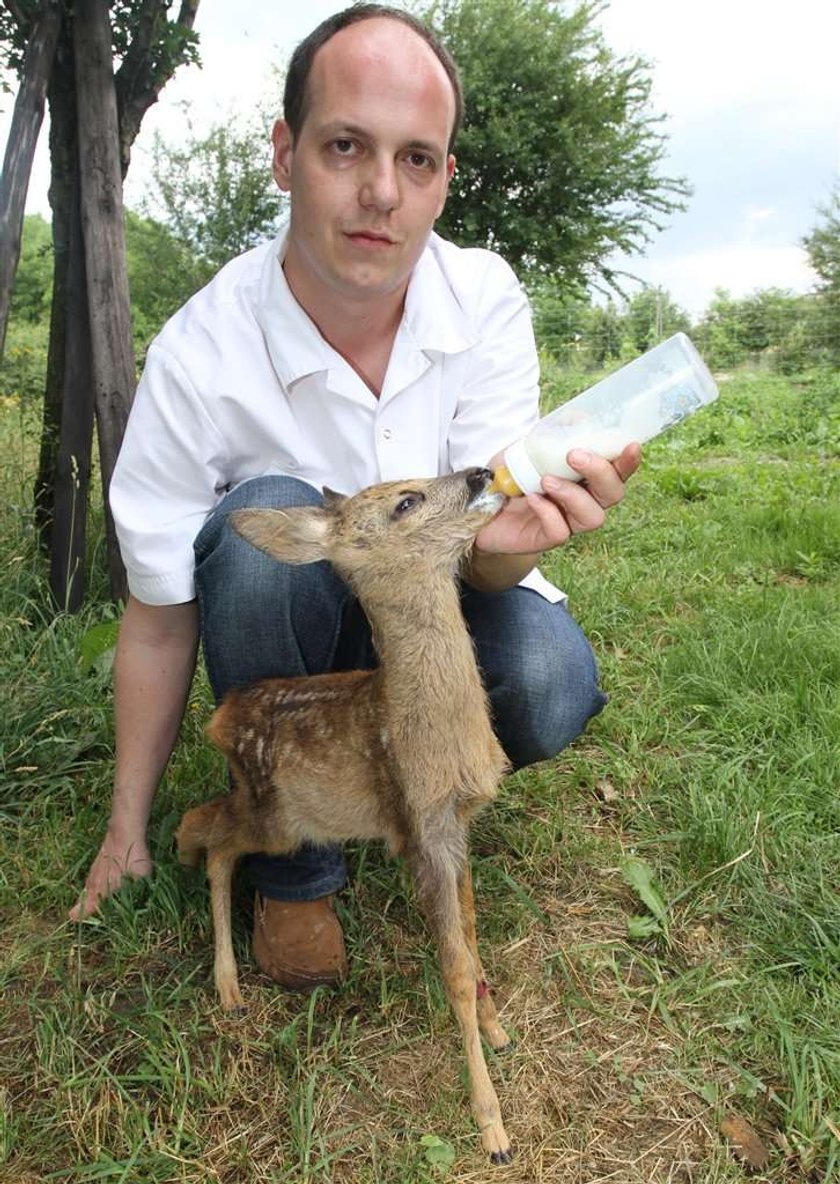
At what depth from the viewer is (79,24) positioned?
11.0 feet

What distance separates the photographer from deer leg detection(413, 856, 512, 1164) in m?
1.92

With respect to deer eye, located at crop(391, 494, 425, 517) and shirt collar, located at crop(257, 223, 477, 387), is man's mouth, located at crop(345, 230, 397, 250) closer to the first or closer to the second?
shirt collar, located at crop(257, 223, 477, 387)

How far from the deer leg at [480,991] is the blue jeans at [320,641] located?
336 mm

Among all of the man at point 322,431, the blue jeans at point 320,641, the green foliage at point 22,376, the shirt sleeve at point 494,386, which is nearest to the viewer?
the man at point 322,431

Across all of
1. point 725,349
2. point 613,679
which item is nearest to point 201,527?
point 613,679

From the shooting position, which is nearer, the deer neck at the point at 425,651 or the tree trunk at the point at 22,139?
the deer neck at the point at 425,651

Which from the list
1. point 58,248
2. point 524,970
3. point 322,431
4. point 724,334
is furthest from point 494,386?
point 724,334

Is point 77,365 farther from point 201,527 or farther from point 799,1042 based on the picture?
point 799,1042

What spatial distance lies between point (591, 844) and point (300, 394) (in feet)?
4.30

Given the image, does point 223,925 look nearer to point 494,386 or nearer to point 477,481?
point 477,481

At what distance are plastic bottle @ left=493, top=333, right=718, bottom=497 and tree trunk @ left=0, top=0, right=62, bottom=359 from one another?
1.91 metres

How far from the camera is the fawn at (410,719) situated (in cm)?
203

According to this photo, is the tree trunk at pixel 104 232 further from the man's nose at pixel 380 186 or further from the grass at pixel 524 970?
the man's nose at pixel 380 186

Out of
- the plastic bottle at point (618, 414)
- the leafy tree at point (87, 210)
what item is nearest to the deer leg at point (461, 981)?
the plastic bottle at point (618, 414)
